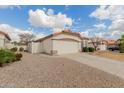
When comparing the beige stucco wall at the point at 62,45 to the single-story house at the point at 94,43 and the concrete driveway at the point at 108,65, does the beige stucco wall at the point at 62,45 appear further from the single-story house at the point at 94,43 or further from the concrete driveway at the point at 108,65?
the concrete driveway at the point at 108,65

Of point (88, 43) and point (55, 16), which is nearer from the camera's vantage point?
point (55, 16)

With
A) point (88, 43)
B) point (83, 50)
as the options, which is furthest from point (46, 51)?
point (88, 43)

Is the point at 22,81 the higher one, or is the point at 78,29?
the point at 78,29

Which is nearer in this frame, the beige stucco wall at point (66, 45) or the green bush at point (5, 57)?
the green bush at point (5, 57)

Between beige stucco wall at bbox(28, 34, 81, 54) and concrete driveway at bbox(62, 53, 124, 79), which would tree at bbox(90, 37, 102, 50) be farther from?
concrete driveway at bbox(62, 53, 124, 79)

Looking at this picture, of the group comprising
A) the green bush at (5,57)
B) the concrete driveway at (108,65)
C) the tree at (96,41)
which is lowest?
the concrete driveway at (108,65)

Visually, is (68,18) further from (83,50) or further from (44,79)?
(44,79)

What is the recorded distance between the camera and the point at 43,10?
60.7 ft

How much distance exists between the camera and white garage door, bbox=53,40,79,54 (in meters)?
26.4

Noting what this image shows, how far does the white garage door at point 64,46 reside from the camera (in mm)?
Answer: 26359

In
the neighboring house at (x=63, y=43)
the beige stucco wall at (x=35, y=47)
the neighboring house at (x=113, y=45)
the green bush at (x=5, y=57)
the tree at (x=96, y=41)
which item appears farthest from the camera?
the neighboring house at (x=113, y=45)

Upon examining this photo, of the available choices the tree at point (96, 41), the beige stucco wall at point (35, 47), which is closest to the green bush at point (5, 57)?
the beige stucco wall at point (35, 47)
